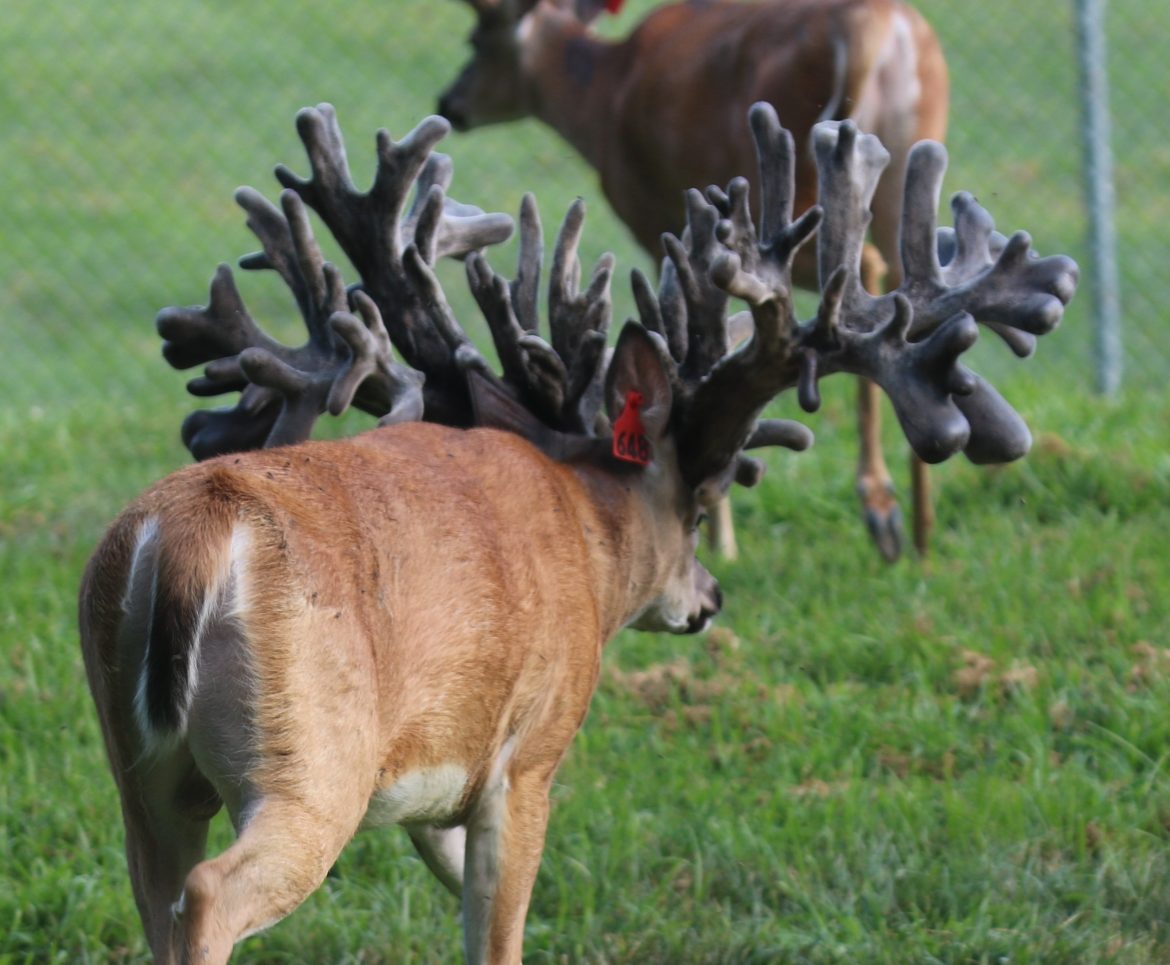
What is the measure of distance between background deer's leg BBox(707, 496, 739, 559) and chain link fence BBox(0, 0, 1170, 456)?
14.6 feet

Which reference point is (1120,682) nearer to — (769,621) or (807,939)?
(769,621)

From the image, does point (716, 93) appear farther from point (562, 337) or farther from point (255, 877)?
point (255, 877)

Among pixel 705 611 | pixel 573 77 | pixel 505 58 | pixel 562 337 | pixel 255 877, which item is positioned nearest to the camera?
pixel 255 877

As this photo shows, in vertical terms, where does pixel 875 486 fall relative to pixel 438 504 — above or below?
below

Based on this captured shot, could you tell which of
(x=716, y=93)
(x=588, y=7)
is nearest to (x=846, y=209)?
(x=716, y=93)

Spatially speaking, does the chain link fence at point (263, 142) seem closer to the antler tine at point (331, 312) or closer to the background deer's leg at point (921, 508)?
the background deer's leg at point (921, 508)

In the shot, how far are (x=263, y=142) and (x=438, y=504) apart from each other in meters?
11.8

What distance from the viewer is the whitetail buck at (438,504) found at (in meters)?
2.64

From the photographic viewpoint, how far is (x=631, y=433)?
11.8 feet

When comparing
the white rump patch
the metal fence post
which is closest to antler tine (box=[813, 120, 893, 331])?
the white rump patch

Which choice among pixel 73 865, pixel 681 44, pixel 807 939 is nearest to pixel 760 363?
pixel 807 939

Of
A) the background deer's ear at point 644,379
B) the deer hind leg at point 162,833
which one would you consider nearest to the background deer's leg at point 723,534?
the background deer's ear at point 644,379

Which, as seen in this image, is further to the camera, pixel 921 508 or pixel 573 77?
pixel 573 77

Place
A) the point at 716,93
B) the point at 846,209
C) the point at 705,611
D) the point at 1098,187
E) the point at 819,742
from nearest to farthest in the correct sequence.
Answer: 1. the point at 846,209
2. the point at 705,611
3. the point at 819,742
4. the point at 716,93
5. the point at 1098,187
